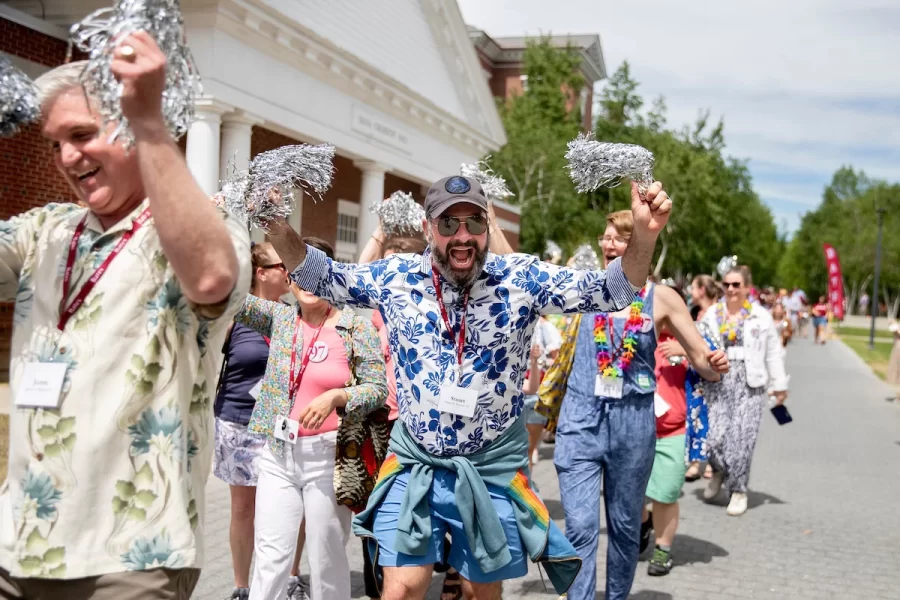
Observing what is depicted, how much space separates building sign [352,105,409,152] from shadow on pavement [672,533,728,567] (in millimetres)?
12368

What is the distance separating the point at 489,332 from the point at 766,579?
3.79m

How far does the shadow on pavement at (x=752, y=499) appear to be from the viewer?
874 centimetres

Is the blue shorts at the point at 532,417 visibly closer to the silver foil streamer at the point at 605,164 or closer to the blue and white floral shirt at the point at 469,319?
the blue and white floral shirt at the point at 469,319

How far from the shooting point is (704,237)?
5394 cm

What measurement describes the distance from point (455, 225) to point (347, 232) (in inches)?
755

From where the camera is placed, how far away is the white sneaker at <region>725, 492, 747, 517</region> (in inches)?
323

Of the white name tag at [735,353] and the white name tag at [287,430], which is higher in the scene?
the white name tag at [735,353]

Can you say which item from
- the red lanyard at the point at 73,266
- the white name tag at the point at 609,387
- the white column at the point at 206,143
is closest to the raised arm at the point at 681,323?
the white name tag at the point at 609,387

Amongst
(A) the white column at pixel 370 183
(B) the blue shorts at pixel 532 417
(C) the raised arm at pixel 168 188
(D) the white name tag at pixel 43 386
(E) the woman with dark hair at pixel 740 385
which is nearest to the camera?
(C) the raised arm at pixel 168 188

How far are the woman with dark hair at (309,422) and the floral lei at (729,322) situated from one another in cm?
520

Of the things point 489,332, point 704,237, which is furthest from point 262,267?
point 704,237

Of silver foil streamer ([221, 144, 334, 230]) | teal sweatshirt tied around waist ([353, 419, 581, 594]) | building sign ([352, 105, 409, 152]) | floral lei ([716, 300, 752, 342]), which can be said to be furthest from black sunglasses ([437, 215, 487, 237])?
building sign ([352, 105, 409, 152])

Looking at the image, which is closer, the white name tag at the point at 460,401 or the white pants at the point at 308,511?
the white name tag at the point at 460,401

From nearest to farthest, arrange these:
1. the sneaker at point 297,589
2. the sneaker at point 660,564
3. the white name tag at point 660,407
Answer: the sneaker at point 297,589 → the sneaker at point 660,564 → the white name tag at point 660,407
